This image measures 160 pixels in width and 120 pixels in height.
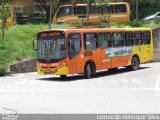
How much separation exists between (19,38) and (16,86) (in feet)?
51.4

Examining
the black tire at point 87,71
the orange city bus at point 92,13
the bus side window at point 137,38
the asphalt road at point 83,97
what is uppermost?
the orange city bus at point 92,13

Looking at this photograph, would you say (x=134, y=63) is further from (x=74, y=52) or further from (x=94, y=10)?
(x=94, y=10)

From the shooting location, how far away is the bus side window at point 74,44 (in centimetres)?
2553

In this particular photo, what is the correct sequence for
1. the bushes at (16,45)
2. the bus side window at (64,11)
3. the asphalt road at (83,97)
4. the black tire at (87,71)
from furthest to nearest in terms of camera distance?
the bus side window at (64,11) < the bushes at (16,45) < the black tire at (87,71) < the asphalt road at (83,97)

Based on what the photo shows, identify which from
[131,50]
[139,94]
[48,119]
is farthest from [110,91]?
[131,50]

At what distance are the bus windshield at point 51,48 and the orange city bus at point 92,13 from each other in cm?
2323

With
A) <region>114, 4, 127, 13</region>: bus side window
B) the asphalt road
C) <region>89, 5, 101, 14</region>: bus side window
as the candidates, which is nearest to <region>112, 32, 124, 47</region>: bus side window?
the asphalt road

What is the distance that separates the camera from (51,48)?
25781 mm

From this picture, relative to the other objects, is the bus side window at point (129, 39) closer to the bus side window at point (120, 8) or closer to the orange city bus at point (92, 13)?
the orange city bus at point (92, 13)

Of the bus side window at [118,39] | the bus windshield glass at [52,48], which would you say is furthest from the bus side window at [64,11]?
the bus windshield glass at [52,48]

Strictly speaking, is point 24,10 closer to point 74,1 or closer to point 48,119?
point 74,1

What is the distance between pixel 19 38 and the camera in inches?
1475

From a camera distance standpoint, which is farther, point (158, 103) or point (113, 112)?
point (158, 103)

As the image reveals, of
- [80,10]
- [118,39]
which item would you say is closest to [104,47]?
[118,39]
